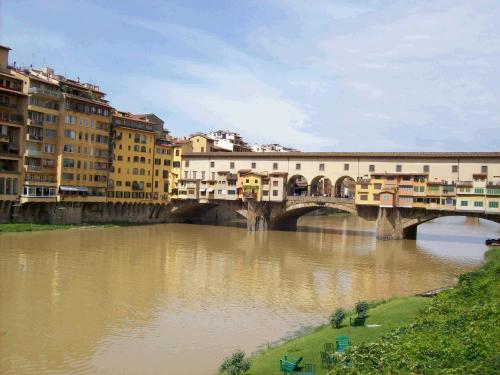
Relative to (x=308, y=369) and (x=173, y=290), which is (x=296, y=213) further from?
(x=308, y=369)

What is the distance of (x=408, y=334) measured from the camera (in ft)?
40.8

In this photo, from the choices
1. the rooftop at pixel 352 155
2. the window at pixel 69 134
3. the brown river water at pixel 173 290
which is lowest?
the brown river water at pixel 173 290

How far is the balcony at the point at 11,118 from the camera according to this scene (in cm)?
4428

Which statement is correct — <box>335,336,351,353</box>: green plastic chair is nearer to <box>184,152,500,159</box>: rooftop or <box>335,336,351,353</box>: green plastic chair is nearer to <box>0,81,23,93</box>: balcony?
<box>184,152,500,159</box>: rooftop

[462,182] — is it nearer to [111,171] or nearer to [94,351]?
[111,171]

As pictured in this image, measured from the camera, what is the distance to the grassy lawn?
13656mm

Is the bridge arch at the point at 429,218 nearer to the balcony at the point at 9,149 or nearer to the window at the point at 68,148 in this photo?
the window at the point at 68,148

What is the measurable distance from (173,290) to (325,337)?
11.1 m

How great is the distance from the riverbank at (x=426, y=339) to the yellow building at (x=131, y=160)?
137 feet

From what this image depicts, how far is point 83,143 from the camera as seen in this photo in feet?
169

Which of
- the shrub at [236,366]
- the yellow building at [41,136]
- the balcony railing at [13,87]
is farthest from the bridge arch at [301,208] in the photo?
the shrub at [236,366]

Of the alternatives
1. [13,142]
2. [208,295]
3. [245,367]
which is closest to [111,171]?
[13,142]

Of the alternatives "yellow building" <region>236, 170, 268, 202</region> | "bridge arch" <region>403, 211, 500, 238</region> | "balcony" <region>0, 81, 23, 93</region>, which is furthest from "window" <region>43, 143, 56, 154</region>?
"bridge arch" <region>403, 211, 500, 238</region>

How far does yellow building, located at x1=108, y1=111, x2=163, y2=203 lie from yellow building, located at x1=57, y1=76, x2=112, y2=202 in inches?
59.1
